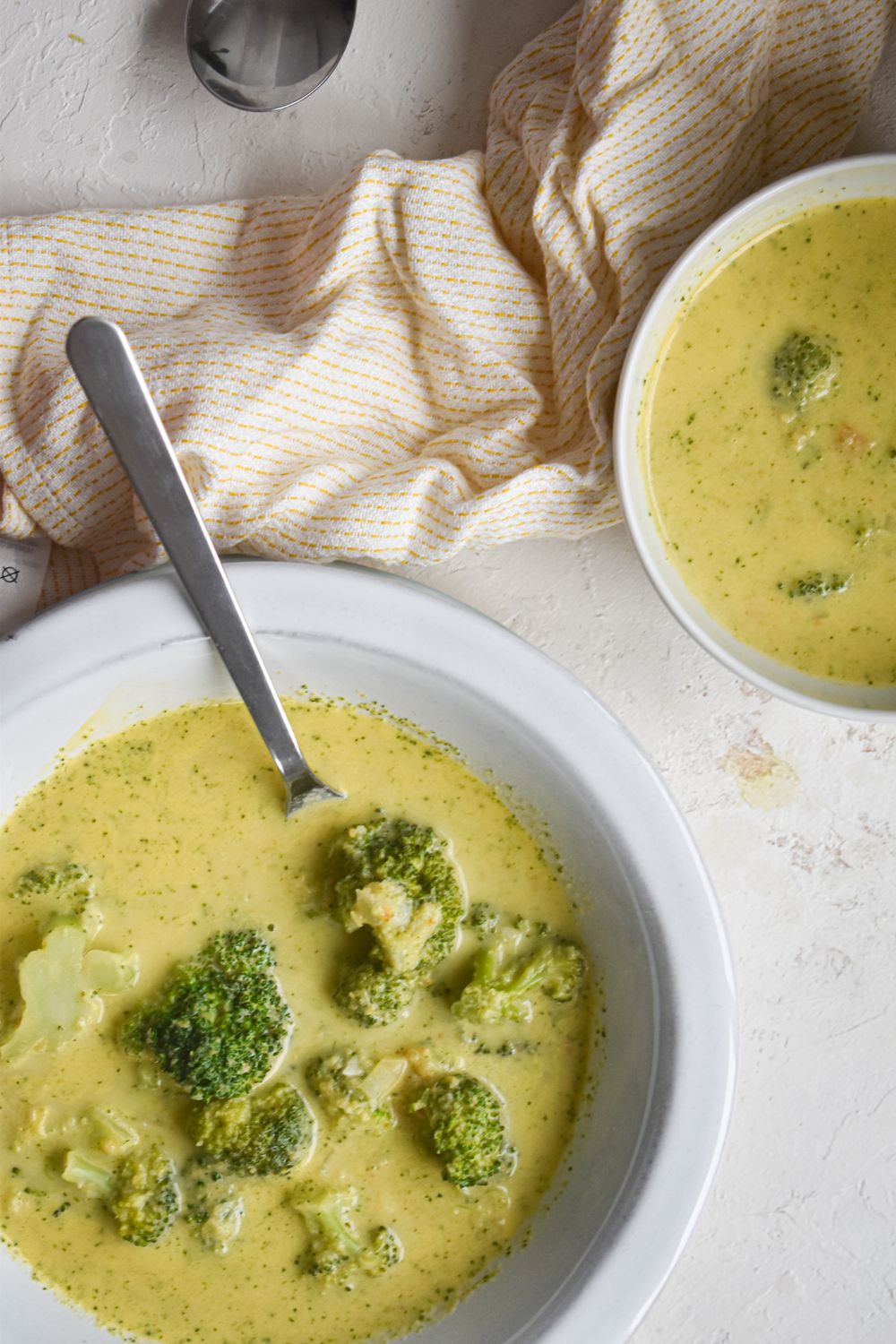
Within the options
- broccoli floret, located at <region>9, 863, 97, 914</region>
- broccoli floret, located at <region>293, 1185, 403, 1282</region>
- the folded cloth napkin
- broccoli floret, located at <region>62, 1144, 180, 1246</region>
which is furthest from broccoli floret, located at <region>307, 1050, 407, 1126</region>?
the folded cloth napkin

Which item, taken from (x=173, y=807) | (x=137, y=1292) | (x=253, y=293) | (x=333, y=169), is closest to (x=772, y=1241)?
(x=137, y=1292)

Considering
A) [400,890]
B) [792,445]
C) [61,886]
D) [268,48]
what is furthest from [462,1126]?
[268,48]

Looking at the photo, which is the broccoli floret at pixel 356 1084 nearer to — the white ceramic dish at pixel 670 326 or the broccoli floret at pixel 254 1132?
the broccoli floret at pixel 254 1132

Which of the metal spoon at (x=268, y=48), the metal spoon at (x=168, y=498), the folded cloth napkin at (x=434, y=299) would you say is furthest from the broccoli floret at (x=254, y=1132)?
the metal spoon at (x=268, y=48)

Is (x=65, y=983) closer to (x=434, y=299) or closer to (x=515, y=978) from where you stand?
(x=515, y=978)

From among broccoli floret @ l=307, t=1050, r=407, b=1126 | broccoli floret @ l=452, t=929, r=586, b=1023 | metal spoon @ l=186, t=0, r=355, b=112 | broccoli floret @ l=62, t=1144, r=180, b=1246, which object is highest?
metal spoon @ l=186, t=0, r=355, b=112

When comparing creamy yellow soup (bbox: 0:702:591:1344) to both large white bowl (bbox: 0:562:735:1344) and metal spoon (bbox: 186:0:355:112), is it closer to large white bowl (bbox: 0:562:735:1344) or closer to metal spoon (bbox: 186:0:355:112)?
large white bowl (bbox: 0:562:735:1344)
